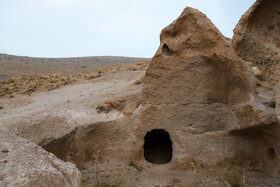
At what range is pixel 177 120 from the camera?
732 cm

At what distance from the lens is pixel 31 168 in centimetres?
418

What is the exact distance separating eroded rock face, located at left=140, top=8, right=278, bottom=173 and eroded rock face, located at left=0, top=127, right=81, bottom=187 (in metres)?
3.24

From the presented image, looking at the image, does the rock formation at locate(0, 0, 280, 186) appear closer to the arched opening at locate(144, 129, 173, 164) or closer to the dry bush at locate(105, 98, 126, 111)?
the dry bush at locate(105, 98, 126, 111)

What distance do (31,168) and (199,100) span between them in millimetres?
4526

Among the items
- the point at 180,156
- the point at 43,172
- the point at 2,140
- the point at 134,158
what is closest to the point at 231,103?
the point at 180,156

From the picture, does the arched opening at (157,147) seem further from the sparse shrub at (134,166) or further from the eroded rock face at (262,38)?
the eroded rock face at (262,38)

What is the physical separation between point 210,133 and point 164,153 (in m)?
2.35

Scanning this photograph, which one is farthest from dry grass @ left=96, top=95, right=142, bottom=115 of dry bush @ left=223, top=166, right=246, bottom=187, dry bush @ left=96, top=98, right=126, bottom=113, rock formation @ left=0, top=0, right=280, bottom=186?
dry bush @ left=223, top=166, right=246, bottom=187

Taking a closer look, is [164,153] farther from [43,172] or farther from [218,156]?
[43,172]

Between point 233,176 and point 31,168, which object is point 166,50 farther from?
point 31,168

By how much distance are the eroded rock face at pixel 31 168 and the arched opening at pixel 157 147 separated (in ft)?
14.7

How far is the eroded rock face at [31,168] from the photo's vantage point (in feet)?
12.8

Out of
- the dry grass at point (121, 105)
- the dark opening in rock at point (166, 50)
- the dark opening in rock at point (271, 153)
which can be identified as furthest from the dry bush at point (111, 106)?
the dark opening in rock at point (271, 153)

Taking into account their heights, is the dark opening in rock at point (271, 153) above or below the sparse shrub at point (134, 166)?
above
